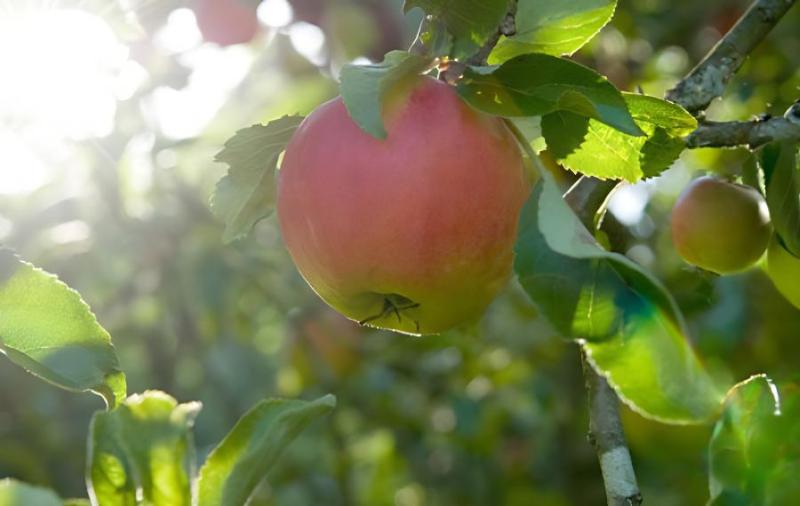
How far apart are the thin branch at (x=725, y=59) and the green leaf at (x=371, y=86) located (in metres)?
0.28

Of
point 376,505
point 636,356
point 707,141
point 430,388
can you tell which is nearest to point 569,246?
point 636,356

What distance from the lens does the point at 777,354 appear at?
2363mm

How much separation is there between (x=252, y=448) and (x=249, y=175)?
0.21m

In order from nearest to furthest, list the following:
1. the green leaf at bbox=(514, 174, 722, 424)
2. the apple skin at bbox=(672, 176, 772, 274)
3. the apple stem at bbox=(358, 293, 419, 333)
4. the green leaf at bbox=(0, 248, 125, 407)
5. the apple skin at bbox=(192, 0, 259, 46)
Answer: the green leaf at bbox=(514, 174, 722, 424) → the green leaf at bbox=(0, 248, 125, 407) → the apple stem at bbox=(358, 293, 419, 333) → the apple skin at bbox=(672, 176, 772, 274) → the apple skin at bbox=(192, 0, 259, 46)

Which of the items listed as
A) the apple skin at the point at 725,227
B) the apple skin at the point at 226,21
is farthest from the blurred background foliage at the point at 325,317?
the apple skin at the point at 725,227

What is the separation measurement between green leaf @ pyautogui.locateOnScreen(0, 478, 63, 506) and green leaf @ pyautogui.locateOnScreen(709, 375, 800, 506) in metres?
0.39

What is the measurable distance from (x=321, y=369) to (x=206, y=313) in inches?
10.9

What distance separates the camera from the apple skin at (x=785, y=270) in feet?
3.03

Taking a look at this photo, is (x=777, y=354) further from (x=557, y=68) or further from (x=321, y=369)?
(x=557, y=68)

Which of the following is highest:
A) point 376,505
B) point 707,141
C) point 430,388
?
point 707,141

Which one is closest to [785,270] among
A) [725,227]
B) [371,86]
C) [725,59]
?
[725,227]

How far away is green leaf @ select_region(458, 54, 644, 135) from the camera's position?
0.73 m

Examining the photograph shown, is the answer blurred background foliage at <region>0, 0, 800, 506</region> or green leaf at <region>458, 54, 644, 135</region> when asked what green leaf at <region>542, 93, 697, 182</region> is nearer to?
green leaf at <region>458, 54, 644, 135</region>

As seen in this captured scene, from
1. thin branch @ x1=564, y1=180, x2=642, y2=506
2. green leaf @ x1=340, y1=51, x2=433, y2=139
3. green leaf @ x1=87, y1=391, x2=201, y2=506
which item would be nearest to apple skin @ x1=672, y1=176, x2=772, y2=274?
thin branch @ x1=564, y1=180, x2=642, y2=506
